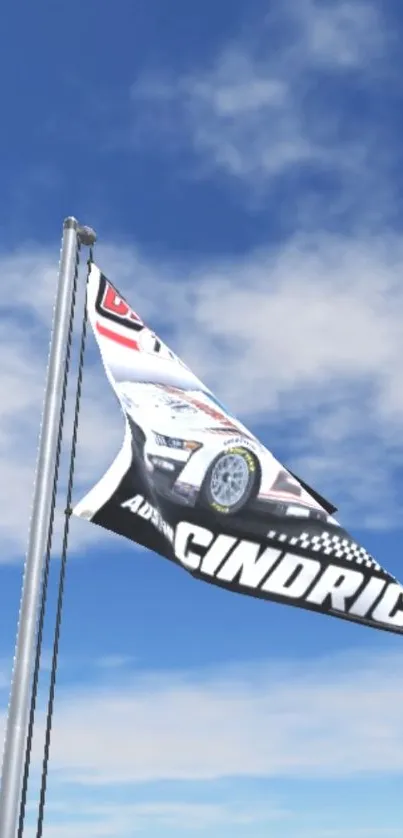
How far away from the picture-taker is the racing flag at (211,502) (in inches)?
460

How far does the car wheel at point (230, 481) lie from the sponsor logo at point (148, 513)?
638 millimetres

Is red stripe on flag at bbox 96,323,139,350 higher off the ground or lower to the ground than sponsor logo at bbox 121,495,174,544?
higher

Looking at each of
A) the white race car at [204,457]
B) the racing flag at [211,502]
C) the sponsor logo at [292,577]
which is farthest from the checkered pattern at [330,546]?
the white race car at [204,457]

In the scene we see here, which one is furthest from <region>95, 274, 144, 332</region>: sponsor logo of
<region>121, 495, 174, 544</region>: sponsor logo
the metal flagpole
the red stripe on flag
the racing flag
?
<region>121, 495, 174, 544</region>: sponsor logo

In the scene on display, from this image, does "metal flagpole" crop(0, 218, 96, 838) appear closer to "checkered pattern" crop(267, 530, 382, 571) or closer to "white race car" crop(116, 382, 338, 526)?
"white race car" crop(116, 382, 338, 526)

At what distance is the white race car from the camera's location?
11969 mm

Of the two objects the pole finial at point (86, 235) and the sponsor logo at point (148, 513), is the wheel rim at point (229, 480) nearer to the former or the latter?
the sponsor logo at point (148, 513)

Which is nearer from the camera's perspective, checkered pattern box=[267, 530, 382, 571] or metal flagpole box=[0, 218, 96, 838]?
metal flagpole box=[0, 218, 96, 838]

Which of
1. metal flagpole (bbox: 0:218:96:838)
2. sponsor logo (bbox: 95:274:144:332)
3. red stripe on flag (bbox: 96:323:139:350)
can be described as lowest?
metal flagpole (bbox: 0:218:96:838)

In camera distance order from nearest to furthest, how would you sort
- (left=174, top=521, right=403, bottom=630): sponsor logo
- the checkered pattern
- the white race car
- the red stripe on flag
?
(left=174, top=521, right=403, bottom=630): sponsor logo < the white race car < the checkered pattern < the red stripe on flag

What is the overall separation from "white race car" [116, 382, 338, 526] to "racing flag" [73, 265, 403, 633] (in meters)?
0.01

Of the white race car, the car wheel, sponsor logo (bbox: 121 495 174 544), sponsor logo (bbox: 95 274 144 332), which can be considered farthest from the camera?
sponsor logo (bbox: 95 274 144 332)

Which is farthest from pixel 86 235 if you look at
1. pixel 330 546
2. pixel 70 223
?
pixel 330 546

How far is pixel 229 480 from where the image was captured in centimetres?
1245
